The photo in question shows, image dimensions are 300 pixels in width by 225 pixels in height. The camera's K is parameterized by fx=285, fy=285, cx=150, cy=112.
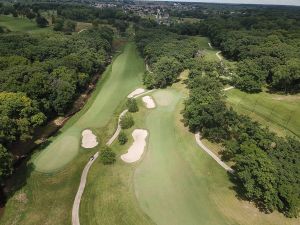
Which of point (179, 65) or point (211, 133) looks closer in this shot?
point (211, 133)

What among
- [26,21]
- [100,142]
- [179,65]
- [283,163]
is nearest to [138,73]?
[179,65]

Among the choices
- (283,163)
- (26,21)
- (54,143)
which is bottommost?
(26,21)

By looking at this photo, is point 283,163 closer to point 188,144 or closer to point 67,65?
point 188,144

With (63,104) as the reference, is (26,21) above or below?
below

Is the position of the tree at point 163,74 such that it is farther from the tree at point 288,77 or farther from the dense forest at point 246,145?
the tree at point 288,77

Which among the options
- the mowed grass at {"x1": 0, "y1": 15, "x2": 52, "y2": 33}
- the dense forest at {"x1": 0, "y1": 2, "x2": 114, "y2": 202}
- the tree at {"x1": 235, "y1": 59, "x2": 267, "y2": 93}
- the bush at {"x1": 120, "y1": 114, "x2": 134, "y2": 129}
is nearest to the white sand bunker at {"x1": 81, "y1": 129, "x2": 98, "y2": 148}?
the bush at {"x1": 120, "y1": 114, "x2": 134, "y2": 129}
